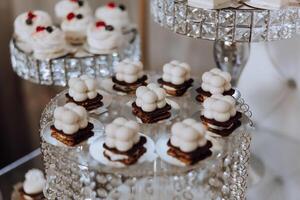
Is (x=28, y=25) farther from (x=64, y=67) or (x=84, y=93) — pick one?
Result: (x=84, y=93)

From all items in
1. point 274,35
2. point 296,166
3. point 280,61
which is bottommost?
point 296,166

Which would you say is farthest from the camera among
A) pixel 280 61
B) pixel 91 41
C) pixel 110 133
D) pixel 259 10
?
pixel 280 61

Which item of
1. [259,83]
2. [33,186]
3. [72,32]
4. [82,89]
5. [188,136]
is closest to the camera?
[188,136]

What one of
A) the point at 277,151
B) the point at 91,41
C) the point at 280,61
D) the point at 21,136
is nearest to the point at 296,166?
the point at 277,151

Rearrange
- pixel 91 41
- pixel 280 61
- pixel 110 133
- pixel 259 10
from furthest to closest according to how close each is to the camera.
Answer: pixel 280 61, pixel 91 41, pixel 259 10, pixel 110 133

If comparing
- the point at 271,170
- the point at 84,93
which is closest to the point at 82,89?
the point at 84,93

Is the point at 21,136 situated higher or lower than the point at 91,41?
lower

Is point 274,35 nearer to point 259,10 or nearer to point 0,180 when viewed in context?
point 259,10
